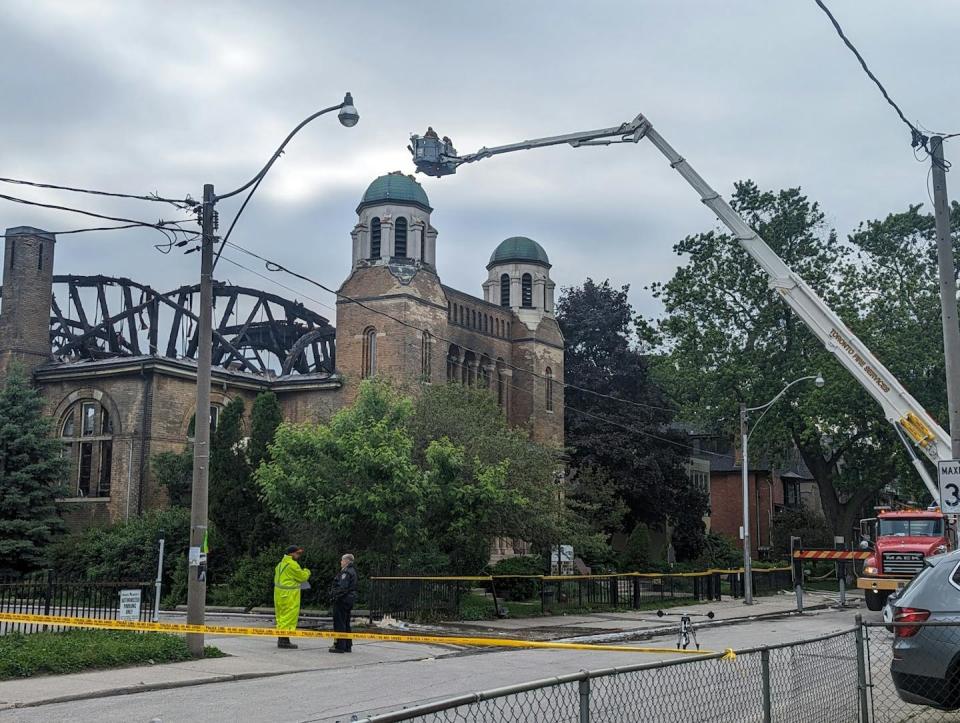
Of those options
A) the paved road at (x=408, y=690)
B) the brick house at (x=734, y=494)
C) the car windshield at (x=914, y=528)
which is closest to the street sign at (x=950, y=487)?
the paved road at (x=408, y=690)

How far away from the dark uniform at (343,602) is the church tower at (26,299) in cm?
3116

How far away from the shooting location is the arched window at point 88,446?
43719 millimetres

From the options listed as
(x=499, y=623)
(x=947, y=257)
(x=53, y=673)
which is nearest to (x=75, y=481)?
(x=499, y=623)

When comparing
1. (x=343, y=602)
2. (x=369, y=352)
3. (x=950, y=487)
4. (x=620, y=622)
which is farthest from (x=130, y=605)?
(x=369, y=352)

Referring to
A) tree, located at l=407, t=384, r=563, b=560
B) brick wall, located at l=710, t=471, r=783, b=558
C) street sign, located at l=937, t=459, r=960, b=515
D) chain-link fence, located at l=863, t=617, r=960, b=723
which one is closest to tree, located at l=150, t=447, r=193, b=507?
tree, located at l=407, t=384, r=563, b=560

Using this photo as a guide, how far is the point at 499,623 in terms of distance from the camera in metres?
25.5

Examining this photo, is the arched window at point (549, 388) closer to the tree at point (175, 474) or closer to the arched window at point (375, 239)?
the arched window at point (375, 239)

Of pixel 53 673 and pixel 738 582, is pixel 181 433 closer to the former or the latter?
pixel 738 582

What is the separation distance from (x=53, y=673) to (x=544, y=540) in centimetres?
1816

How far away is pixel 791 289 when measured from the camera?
2509cm

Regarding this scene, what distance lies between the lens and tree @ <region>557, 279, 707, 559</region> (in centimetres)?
5669

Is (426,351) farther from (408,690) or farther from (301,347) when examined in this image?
(408,690)

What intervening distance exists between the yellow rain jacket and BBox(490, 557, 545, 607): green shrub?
36.1ft

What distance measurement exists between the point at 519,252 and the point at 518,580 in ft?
97.8
